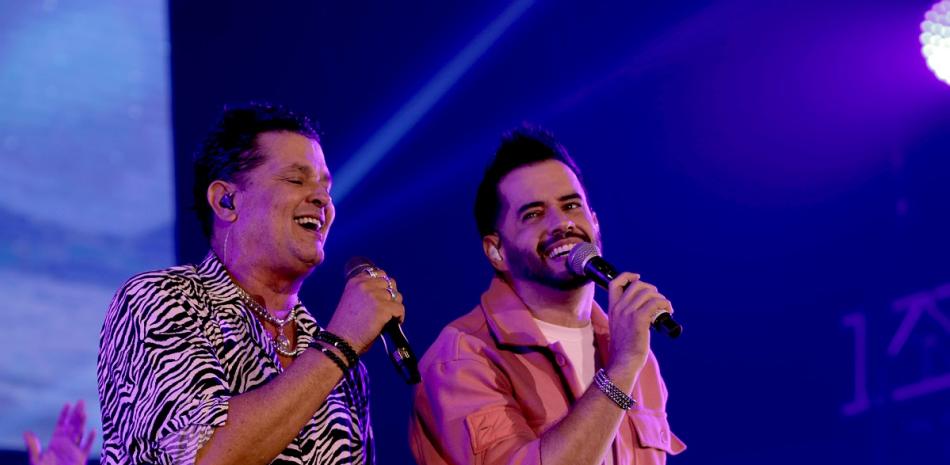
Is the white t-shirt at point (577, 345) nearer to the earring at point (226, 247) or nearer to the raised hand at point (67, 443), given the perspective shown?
the earring at point (226, 247)

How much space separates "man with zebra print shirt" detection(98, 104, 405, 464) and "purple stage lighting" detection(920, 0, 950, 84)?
124 inches

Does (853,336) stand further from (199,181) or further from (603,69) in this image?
(199,181)

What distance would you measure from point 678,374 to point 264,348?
110 inches

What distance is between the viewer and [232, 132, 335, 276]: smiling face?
2.41 meters

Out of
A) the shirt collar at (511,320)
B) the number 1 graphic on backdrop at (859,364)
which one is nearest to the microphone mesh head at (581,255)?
the shirt collar at (511,320)

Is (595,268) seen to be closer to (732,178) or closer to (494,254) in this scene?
(494,254)

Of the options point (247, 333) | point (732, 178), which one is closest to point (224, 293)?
point (247, 333)

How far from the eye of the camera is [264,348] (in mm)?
2295

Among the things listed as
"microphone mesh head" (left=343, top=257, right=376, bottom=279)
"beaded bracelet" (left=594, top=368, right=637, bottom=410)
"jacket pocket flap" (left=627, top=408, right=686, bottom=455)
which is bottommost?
"microphone mesh head" (left=343, top=257, right=376, bottom=279)

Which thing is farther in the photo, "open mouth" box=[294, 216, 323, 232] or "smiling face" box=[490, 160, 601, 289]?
"smiling face" box=[490, 160, 601, 289]

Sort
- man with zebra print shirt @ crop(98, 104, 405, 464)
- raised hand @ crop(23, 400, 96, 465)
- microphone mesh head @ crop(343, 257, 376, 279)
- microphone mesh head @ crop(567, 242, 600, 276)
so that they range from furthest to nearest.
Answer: raised hand @ crop(23, 400, 96, 465), microphone mesh head @ crop(567, 242, 600, 276), microphone mesh head @ crop(343, 257, 376, 279), man with zebra print shirt @ crop(98, 104, 405, 464)

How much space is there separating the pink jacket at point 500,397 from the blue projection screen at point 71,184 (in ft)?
3.89

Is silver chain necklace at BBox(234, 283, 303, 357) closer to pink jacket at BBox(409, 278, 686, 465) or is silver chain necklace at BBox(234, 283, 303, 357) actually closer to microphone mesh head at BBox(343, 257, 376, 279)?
microphone mesh head at BBox(343, 257, 376, 279)

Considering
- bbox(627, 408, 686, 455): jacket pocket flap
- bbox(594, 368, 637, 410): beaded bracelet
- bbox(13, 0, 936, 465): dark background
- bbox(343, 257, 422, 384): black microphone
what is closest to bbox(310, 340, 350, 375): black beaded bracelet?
bbox(343, 257, 422, 384): black microphone
